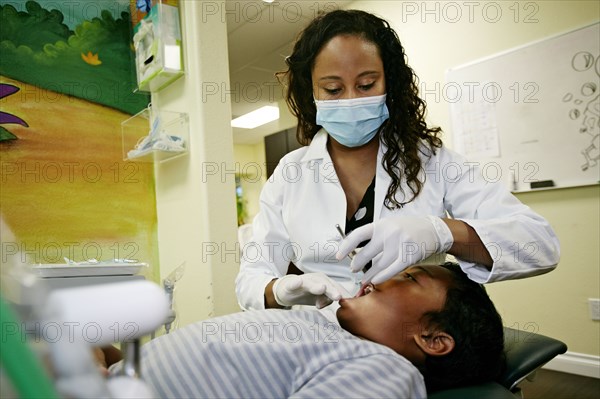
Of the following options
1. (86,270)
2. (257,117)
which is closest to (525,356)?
(86,270)

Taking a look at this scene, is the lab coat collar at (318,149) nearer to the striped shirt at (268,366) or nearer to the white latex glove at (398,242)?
the white latex glove at (398,242)

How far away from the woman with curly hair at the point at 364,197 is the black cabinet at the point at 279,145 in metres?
3.42

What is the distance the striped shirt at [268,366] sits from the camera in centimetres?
80

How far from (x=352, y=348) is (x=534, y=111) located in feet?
7.94

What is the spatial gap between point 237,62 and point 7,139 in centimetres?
280

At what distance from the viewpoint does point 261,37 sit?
389cm

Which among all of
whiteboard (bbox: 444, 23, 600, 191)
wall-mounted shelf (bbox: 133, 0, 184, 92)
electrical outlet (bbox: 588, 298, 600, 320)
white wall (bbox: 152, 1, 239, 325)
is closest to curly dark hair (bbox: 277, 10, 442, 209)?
white wall (bbox: 152, 1, 239, 325)

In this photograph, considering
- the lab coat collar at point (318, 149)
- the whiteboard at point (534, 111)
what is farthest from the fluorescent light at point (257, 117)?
the lab coat collar at point (318, 149)

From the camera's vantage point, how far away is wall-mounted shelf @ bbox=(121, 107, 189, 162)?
6.81ft

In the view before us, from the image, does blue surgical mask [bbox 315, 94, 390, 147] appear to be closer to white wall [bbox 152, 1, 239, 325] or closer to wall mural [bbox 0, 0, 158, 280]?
white wall [bbox 152, 1, 239, 325]

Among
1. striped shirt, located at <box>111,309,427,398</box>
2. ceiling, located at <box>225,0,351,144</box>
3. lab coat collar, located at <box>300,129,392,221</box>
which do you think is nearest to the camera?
striped shirt, located at <box>111,309,427,398</box>

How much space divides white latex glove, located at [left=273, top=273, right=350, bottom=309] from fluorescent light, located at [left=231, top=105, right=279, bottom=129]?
17.0ft

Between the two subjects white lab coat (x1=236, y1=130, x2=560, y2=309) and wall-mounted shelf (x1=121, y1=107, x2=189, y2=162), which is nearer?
white lab coat (x1=236, y1=130, x2=560, y2=309)

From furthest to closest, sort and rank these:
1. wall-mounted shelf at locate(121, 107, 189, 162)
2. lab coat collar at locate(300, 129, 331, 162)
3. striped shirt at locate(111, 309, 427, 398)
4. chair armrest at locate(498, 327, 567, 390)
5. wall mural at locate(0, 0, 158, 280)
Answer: wall-mounted shelf at locate(121, 107, 189, 162) < wall mural at locate(0, 0, 158, 280) < lab coat collar at locate(300, 129, 331, 162) < chair armrest at locate(498, 327, 567, 390) < striped shirt at locate(111, 309, 427, 398)
